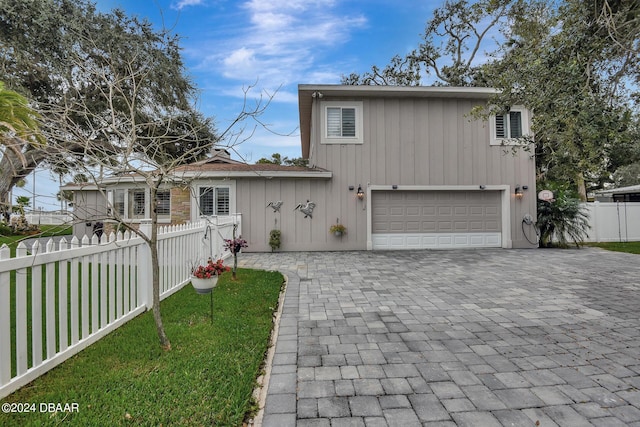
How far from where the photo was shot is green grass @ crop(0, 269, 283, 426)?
6.14 ft

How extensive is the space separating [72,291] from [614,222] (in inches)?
630

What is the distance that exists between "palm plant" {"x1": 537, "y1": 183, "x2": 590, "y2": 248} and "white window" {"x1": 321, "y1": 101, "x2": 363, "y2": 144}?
6.22 meters

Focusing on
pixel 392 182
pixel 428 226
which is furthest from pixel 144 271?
pixel 428 226

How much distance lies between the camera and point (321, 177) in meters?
9.40

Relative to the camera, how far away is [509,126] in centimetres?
992

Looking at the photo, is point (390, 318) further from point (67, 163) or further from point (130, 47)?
point (130, 47)

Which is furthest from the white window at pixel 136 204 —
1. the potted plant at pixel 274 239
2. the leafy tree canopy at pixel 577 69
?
the leafy tree canopy at pixel 577 69

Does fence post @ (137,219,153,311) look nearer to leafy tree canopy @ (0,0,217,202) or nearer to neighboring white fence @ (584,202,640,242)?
leafy tree canopy @ (0,0,217,202)

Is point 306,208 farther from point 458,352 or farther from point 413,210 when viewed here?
point 458,352

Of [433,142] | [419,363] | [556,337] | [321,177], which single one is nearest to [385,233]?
[321,177]

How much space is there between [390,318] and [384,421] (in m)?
1.87

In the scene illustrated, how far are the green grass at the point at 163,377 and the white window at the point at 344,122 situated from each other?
7.11m

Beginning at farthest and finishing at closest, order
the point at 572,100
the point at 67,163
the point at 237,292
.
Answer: the point at 237,292, the point at 572,100, the point at 67,163

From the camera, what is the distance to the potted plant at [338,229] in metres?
9.41
